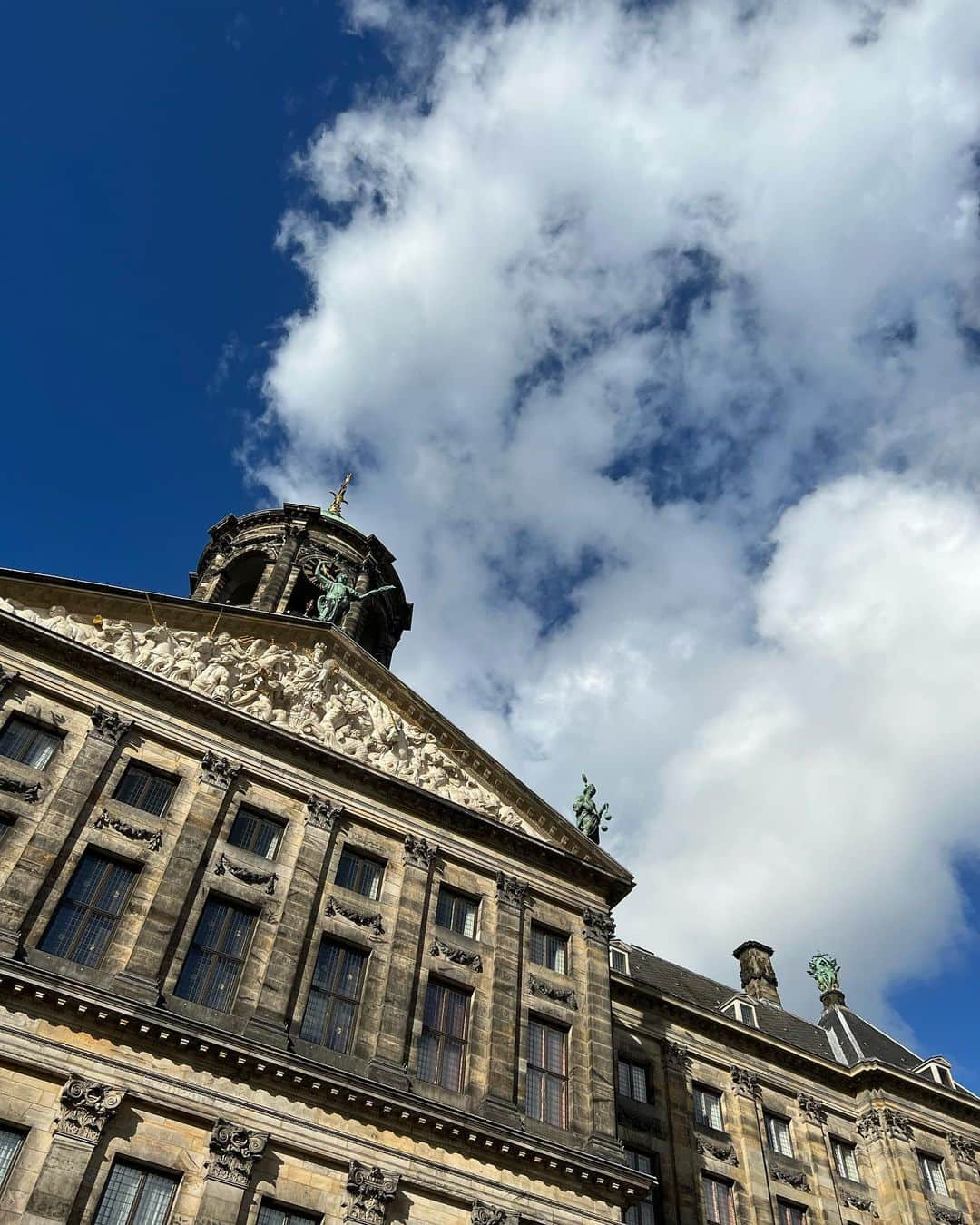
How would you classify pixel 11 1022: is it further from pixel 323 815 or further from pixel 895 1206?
pixel 895 1206

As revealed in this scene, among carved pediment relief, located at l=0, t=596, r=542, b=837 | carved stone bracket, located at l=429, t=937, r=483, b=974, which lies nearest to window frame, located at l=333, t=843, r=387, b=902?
carved stone bracket, located at l=429, t=937, r=483, b=974

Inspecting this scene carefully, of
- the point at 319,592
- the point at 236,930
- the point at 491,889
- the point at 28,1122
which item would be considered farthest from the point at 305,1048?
the point at 319,592

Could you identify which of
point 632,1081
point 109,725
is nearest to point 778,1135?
point 632,1081

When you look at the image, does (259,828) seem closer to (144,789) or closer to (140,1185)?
(144,789)

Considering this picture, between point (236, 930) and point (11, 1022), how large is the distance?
A: 5.15 m

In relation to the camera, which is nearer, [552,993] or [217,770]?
[217,770]

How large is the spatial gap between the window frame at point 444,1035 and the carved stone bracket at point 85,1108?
6.91 meters

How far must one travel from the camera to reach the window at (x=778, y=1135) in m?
32.4

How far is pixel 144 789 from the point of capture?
23906 mm

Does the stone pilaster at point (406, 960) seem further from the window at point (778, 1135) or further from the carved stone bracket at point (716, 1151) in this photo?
the window at point (778, 1135)

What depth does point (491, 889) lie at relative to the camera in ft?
88.8

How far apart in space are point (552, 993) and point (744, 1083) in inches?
457

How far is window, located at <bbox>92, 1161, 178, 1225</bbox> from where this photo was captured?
17406 mm

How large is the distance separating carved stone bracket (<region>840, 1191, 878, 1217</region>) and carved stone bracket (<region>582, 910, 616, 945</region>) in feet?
43.3
